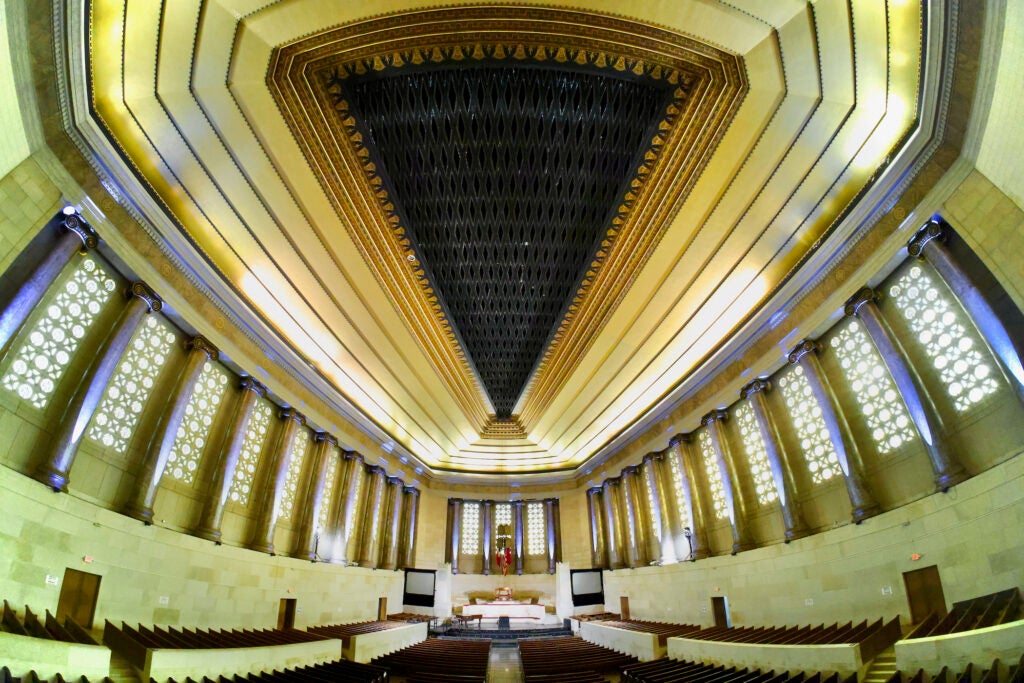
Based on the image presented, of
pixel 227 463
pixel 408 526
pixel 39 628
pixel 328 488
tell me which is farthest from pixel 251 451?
pixel 408 526

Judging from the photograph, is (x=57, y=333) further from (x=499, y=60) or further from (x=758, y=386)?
(x=758, y=386)

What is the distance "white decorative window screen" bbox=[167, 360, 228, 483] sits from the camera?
11023 mm

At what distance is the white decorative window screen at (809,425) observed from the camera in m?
11.4

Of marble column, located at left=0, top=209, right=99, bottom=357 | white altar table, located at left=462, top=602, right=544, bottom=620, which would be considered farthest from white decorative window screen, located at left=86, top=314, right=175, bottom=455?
white altar table, located at left=462, top=602, right=544, bottom=620

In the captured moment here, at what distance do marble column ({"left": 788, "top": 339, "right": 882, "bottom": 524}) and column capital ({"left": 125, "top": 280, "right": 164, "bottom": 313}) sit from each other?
13477mm

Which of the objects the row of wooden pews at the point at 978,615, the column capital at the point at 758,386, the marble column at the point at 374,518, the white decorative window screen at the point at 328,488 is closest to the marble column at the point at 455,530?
the marble column at the point at 374,518

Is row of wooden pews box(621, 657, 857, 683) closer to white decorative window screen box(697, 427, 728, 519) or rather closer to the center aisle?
the center aisle

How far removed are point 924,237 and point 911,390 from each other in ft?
8.54

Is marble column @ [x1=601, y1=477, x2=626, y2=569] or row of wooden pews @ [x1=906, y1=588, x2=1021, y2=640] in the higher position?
marble column @ [x1=601, y1=477, x2=626, y2=569]

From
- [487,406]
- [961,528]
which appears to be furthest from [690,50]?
[487,406]

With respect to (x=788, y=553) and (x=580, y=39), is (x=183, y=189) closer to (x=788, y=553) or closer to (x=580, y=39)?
(x=580, y=39)

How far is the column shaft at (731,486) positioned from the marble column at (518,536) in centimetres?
1266

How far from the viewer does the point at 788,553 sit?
11562mm

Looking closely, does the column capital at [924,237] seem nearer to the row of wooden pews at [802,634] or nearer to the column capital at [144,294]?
the row of wooden pews at [802,634]
